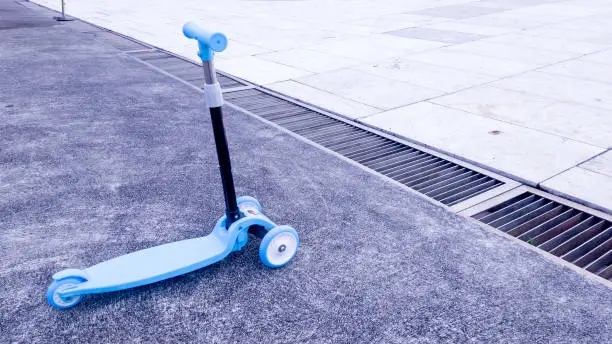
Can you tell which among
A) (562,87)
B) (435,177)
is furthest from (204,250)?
(562,87)

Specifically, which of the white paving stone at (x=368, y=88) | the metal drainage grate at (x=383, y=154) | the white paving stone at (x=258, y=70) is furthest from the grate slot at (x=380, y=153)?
the white paving stone at (x=258, y=70)

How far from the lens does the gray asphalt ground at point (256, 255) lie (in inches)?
99.7

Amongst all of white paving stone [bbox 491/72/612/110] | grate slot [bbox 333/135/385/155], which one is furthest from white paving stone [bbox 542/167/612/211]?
white paving stone [bbox 491/72/612/110]

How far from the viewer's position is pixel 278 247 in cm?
297

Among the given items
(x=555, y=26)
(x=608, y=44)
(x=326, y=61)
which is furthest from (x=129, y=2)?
(x=608, y=44)

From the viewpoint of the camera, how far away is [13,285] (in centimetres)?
286

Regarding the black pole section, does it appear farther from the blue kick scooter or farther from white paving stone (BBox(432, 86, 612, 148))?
white paving stone (BBox(432, 86, 612, 148))

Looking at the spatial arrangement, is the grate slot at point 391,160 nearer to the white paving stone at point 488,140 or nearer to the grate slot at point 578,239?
the white paving stone at point 488,140

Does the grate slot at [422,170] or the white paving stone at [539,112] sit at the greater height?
the white paving stone at [539,112]

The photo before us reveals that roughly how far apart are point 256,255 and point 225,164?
67 cm

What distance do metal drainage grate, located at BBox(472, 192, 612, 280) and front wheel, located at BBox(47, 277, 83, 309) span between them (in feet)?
9.05

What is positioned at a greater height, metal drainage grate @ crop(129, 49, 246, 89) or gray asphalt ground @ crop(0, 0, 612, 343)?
metal drainage grate @ crop(129, 49, 246, 89)

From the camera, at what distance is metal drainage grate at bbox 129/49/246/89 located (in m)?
7.50

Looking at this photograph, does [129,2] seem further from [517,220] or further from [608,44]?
[517,220]
